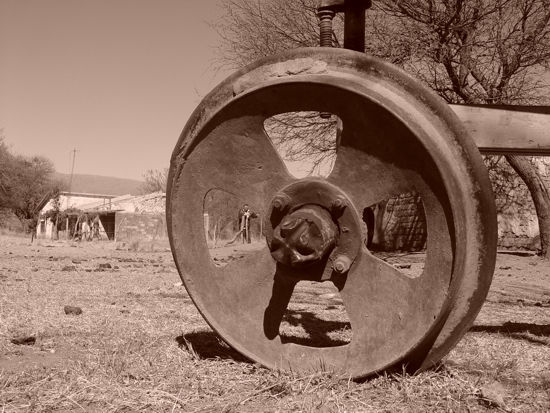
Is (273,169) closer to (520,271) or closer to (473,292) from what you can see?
(473,292)

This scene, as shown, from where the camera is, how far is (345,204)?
8.91 feet

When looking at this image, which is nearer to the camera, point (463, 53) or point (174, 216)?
point (174, 216)

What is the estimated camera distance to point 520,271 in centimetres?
1216

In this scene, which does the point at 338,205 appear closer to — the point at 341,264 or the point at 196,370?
the point at 341,264

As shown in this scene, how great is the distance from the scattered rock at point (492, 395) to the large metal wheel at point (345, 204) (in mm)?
213

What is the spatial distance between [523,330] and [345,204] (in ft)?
7.60

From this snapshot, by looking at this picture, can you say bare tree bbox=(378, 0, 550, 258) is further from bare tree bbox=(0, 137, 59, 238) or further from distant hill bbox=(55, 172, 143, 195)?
distant hill bbox=(55, 172, 143, 195)

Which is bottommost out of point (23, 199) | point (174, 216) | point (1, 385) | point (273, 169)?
point (1, 385)

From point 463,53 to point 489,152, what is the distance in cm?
1299

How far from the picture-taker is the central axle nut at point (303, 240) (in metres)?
2.61

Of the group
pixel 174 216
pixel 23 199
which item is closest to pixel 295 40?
pixel 174 216

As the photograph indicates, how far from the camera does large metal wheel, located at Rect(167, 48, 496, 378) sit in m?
2.46

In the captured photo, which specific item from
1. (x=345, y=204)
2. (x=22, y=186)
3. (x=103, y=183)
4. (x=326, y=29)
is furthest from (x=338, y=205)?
(x=103, y=183)

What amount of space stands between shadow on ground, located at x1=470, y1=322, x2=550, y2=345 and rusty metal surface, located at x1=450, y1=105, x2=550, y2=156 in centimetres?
148
